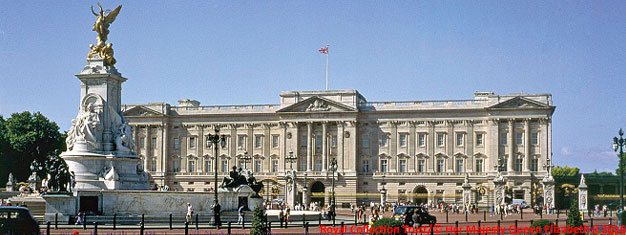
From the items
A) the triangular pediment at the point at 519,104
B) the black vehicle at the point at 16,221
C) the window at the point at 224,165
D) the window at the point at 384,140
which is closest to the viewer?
the black vehicle at the point at 16,221

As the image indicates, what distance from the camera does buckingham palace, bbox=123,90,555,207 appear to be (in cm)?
10000

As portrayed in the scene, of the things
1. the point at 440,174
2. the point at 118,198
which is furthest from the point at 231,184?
the point at 440,174

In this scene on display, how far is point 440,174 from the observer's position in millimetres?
103562

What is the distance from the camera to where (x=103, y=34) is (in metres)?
49.3

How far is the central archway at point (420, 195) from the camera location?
10150 centimetres

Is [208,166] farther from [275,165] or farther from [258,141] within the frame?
[275,165]

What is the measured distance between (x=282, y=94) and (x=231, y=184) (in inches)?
2344

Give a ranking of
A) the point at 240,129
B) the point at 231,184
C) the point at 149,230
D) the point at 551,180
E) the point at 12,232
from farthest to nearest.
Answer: the point at 240,129 < the point at 551,180 < the point at 231,184 < the point at 149,230 < the point at 12,232

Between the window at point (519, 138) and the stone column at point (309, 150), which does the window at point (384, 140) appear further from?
the window at point (519, 138)

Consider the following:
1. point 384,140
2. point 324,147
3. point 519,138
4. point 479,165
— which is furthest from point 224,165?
point 519,138

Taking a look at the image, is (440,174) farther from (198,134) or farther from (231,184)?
(231,184)

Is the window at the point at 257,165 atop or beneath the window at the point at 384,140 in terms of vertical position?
beneath

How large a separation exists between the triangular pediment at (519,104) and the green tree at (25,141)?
54.4m

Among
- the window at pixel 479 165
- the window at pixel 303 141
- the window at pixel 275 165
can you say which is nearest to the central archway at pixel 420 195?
the window at pixel 479 165
